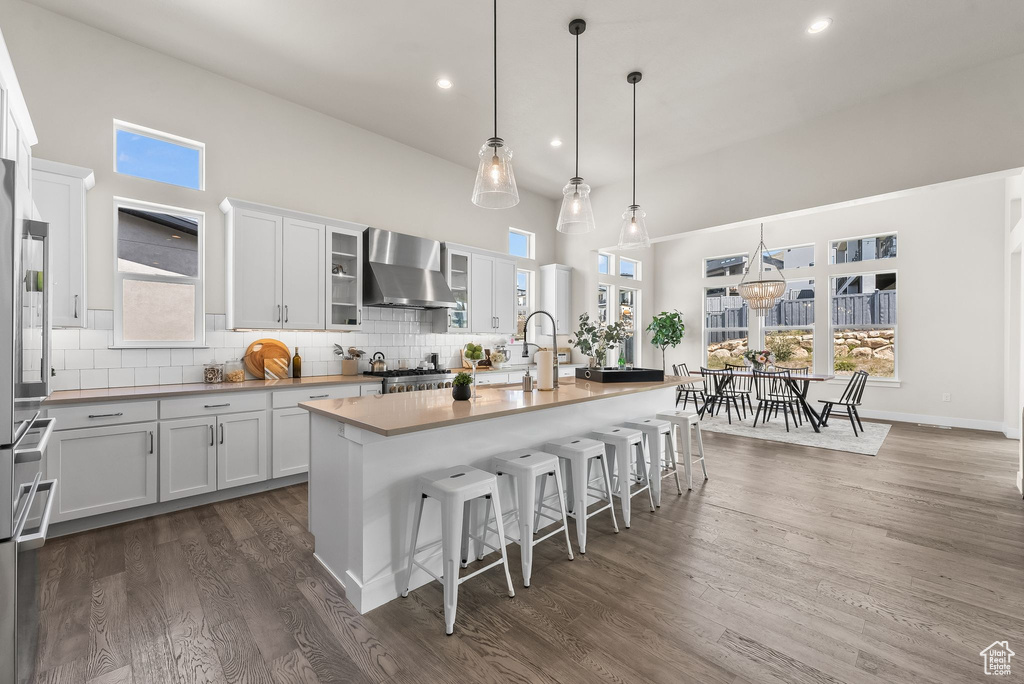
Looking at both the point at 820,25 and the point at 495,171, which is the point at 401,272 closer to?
the point at 495,171

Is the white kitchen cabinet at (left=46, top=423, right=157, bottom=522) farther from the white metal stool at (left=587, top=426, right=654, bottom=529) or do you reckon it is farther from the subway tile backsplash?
the white metal stool at (left=587, top=426, right=654, bottom=529)

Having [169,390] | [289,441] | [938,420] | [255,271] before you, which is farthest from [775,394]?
[169,390]

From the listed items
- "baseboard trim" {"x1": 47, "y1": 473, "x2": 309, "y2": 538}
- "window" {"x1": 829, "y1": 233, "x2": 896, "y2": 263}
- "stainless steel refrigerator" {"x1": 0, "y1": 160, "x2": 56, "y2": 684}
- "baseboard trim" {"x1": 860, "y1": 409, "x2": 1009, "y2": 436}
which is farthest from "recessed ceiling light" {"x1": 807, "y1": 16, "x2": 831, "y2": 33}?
"baseboard trim" {"x1": 860, "y1": 409, "x2": 1009, "y2": 436}

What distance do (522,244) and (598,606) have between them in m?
5.68

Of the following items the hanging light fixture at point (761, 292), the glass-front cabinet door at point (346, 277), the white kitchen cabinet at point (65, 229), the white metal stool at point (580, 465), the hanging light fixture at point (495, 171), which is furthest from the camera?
the hanging light fixture at point (761, 292)

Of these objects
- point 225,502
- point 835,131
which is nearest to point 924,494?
point 835,131

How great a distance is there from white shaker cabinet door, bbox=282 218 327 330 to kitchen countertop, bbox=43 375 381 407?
60 cm

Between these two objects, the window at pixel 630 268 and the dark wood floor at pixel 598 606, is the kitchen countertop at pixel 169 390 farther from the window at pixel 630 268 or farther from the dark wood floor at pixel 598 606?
the window at pixel 630 268

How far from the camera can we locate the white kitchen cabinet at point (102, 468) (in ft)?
9.27

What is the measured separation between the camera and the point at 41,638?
6.22 feet

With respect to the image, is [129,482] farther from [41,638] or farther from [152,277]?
[152,277]

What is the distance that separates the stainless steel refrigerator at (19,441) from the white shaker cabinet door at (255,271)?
2153 millimetres

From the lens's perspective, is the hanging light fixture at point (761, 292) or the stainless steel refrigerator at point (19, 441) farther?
the hanging light fixture at point (761, 292)

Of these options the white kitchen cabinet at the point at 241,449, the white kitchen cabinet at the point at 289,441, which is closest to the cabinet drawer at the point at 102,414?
the white kitchen cabinet at the point at 241,449
